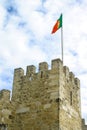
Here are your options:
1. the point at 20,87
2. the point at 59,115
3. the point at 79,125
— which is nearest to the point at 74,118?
the point at 79,125

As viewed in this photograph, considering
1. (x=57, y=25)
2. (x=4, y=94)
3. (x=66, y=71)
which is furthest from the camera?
(x=57, y=25)

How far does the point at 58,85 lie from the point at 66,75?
1.18m

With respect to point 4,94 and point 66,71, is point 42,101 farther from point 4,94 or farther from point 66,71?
point 66,71

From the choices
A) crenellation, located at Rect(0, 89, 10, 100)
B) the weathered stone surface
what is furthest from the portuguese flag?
crenellation, located at Rect(0, 89, 10, 100)

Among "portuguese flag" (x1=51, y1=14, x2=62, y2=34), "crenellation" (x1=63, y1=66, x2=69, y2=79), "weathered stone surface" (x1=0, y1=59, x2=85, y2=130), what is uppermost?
"portuguese flag" (x1=51, y1=14, x2=62, y2=34)

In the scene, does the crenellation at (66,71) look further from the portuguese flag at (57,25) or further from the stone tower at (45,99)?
the portuguese flag at (57,25)

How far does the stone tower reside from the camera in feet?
42.8

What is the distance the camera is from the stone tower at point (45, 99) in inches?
514

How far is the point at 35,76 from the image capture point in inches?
567

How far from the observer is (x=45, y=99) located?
1350 cm

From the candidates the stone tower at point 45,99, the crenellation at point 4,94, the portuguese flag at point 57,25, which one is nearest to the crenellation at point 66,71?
the stone tower at point 45,99

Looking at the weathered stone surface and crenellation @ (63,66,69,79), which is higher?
crenellation @ (63,66,69,79)

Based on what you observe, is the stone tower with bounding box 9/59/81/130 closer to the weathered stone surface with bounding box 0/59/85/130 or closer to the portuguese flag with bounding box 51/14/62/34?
the weathered stone surface with bounding box 0/59/85/130

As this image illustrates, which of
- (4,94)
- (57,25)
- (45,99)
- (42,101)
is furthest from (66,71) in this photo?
(4,94)
